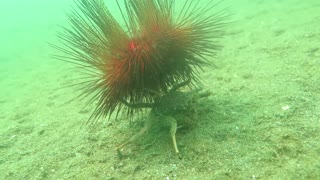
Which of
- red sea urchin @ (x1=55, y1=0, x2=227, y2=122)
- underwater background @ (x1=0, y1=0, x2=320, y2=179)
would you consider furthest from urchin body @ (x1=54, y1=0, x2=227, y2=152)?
underwater background @ (x1=0, y1=0, x2=320, y2=179)

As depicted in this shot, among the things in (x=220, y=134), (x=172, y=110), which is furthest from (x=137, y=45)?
(x=220, y=134)

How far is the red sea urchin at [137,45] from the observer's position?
3.14 m

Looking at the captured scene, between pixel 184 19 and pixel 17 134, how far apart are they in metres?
3.04

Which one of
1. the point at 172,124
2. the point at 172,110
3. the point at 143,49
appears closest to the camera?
the point at 143,49

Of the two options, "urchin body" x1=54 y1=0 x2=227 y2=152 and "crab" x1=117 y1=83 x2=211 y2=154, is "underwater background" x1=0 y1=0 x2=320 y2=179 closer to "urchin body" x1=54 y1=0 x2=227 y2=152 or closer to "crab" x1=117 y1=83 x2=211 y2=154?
"crab" x1=117 y1=83 x2=211 y2=154

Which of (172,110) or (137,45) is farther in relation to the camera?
(172,110)

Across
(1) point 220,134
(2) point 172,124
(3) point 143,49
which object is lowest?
(1) point 220,134

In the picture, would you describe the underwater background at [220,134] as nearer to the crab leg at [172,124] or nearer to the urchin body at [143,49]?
the crab leg at [172,124]

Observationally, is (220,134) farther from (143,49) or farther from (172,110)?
(143,49)

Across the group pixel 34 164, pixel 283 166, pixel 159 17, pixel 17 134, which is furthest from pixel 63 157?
pixel 283 166

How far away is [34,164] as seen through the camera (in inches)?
144

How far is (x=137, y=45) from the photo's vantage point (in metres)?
3.13

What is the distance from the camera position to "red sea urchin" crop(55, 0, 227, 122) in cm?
314

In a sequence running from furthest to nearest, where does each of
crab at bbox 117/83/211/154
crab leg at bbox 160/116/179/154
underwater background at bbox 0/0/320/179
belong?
crab at bbox 117/83/211/154 < crab leg at bbox 160/116/179/154 < underwater background at bbox 0/0/320/179
